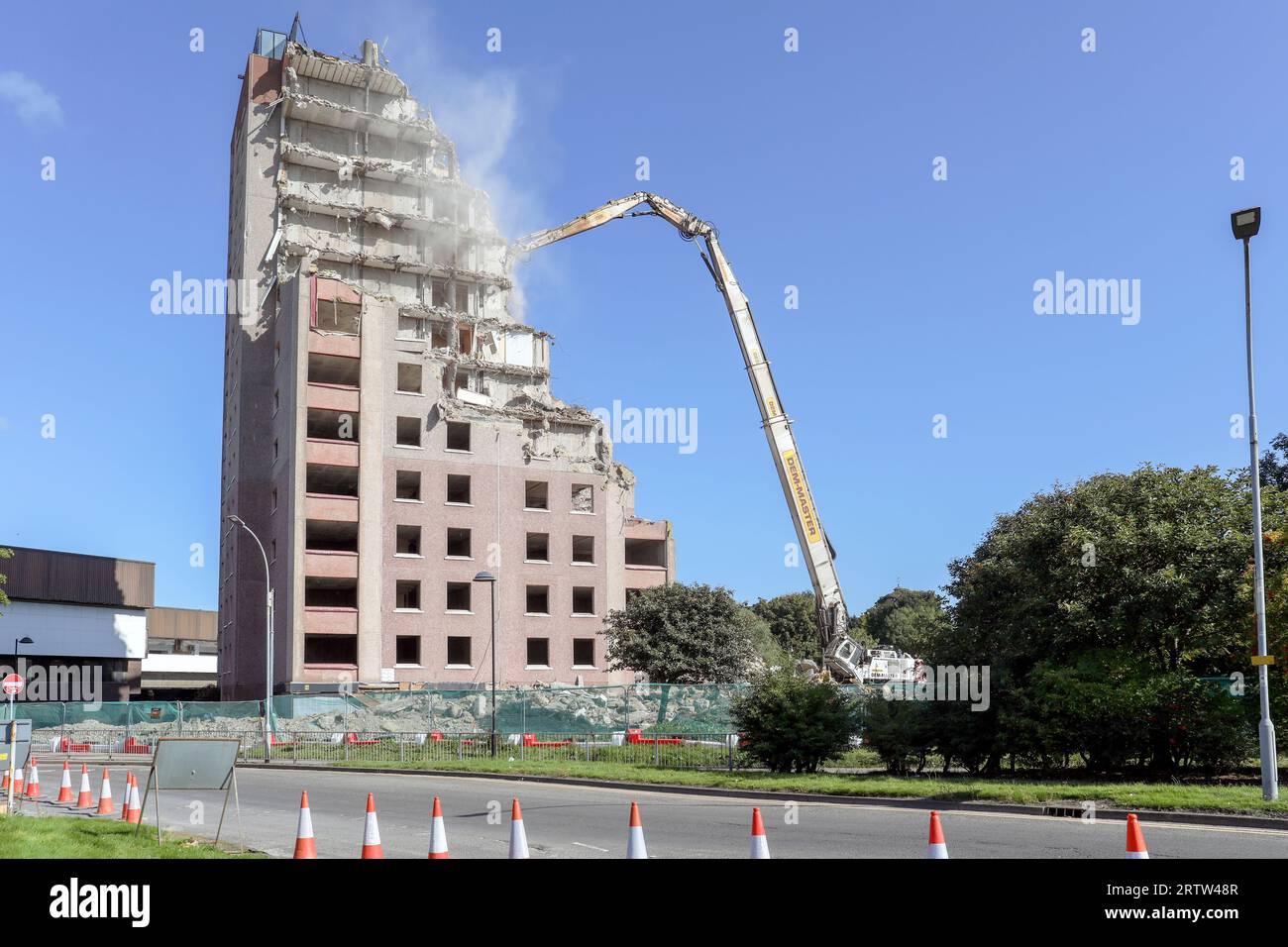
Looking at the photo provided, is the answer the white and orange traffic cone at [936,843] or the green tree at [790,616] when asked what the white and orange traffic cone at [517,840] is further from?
the green tree at [790,616]

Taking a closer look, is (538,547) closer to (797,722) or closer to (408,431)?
(408,431)

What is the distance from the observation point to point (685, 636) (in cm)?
5722

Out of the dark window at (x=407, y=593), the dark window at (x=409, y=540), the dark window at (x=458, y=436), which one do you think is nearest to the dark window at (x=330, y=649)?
the dark window at (x=407, y=593)

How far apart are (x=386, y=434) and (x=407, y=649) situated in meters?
12.0

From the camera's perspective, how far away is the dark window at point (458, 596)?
64.9 meters

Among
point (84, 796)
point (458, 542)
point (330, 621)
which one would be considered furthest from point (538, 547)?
point (84, 796)

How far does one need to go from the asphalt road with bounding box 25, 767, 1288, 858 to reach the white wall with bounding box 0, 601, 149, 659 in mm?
64504

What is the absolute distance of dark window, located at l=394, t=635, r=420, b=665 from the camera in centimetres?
6319

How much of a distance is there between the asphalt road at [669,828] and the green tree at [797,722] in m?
3.47
